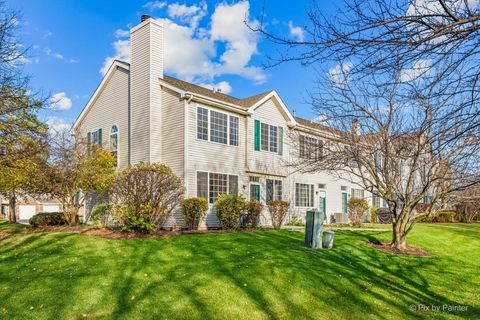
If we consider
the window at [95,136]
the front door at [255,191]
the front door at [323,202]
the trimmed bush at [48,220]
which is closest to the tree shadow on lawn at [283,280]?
the front door at [255,191]

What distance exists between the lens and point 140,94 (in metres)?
17.2

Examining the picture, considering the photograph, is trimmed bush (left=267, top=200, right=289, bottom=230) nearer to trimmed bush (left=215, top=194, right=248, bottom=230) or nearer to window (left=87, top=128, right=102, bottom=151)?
trimmed bush (left=215, top=194, right=248, bottom=230)

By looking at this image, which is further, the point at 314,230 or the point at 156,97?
the point at 156,97

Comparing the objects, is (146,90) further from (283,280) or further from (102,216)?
(283,280)

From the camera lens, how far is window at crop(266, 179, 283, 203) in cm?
1988

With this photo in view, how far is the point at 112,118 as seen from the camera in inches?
760

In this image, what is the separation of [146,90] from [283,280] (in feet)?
39.5

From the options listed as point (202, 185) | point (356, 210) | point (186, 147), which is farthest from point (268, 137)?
point (356, 210)

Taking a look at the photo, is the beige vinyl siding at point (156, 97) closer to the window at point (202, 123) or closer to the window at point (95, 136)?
the window at point (202, 123)

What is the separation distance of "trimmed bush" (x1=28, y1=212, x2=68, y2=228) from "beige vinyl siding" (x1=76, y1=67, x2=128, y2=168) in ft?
11.6

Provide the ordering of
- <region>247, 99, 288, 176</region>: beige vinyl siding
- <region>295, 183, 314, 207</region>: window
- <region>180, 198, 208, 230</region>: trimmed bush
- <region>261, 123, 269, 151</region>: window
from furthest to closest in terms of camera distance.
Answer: <region>295, 183, 314, 207</region>: window
<region>261, 123, 269, 151</region>: window
<region>247, 99, 288, 176</region>: beige vinyl siding
<region>180, 198, 208, 230</region>: trimmed bush

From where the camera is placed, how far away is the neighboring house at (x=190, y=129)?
16.1 metres

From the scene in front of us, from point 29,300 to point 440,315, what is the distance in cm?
746

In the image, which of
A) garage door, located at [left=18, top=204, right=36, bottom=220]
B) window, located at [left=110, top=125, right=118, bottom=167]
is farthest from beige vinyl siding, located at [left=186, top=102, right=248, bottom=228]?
garage door, located at [left=18, top=204, right=36, bottom=220]
